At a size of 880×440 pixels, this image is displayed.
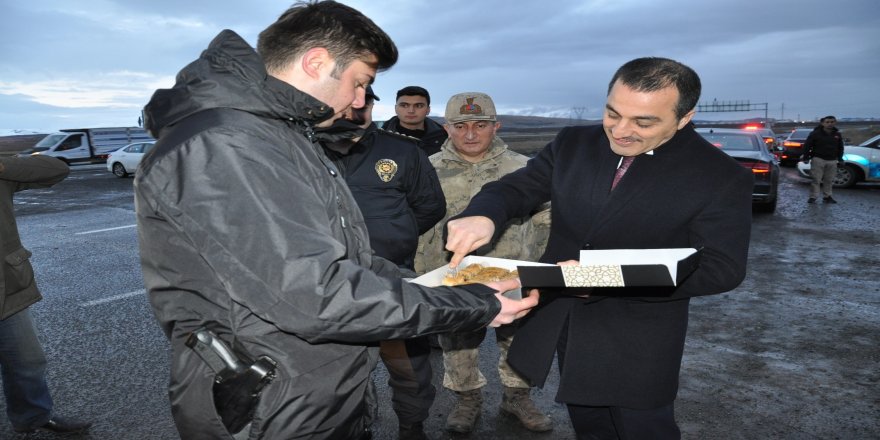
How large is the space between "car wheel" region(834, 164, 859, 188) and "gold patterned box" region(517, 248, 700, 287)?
696 inches

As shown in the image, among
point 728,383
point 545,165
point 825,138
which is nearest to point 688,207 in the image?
point 545,165

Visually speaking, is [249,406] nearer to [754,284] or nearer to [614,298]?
[614,298]

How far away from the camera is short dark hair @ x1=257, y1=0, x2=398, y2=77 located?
1802 mm

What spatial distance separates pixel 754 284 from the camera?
7.12m

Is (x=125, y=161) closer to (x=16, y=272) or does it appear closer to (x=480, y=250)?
(x=16, y=272)

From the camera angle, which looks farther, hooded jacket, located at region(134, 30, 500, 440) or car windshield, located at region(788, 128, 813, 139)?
car windshield, located at region(788, 128, 813, 139)

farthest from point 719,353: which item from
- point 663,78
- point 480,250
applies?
point 663,78

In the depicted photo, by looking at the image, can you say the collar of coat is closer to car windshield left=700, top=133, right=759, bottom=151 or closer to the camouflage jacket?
the camouflage jacket

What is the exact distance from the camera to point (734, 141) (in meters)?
13.0

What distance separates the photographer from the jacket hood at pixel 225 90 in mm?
1636

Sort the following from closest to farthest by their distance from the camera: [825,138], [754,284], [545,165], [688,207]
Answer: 1. [688,207]
2. [545,165]
3. [754,284]
4. [825,138]

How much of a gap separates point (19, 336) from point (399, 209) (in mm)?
2435

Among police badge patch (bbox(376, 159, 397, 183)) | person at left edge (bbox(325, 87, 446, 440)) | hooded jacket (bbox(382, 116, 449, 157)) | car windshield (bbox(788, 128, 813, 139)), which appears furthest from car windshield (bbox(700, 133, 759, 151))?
car windshield (bbox(788, 128, 813, 139))

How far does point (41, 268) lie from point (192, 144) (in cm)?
824
